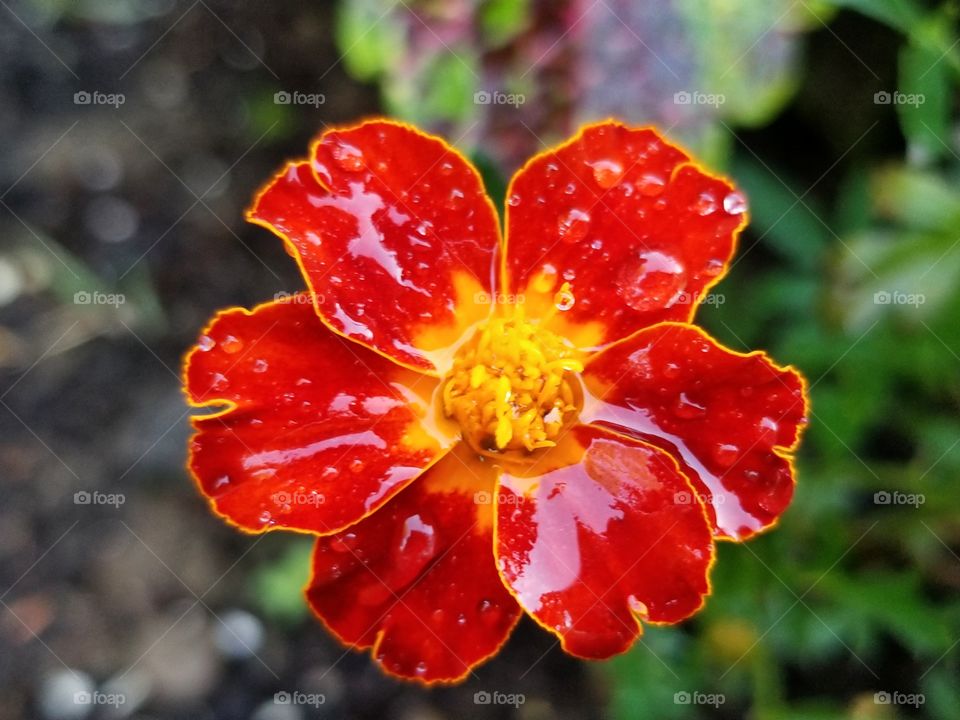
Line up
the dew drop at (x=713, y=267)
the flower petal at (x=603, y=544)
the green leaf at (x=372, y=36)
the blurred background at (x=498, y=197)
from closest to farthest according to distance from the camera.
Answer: the flower petal at (x=603, y=544), the dew drop at (x=713, y=267), the blurred background at (x=498, y=197), the green leaf at (x=372, y=36)

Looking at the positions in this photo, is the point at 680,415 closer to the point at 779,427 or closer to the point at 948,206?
the point at 779,427

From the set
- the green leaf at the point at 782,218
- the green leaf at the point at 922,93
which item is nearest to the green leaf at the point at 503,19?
the green leaf at the point at 782,218

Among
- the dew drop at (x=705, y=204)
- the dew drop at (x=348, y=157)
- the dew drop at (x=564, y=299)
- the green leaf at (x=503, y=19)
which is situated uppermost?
the dew drop at (x=348, y=157)

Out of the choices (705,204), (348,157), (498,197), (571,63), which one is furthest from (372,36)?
(705,204)

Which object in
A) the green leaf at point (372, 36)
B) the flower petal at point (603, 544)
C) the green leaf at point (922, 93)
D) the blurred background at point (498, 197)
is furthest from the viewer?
the green leaf at point (372, 36)

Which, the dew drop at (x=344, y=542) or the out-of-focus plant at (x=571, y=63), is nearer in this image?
the dew drop at (x=344, y=542)

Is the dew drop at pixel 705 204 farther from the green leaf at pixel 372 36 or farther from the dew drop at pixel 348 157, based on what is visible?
the green leaf at pixel 372 36

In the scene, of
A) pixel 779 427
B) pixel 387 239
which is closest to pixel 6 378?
pixel 387 239
